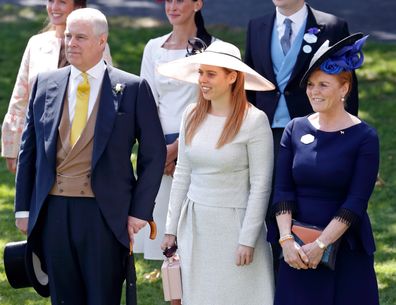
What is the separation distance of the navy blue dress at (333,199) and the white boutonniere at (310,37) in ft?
3.14

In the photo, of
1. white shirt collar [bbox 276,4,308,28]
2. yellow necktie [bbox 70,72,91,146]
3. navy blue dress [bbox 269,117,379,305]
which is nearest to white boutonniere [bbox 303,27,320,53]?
white shirt collar [bbox 276,4,308,28]

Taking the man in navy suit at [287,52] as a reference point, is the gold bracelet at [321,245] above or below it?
below

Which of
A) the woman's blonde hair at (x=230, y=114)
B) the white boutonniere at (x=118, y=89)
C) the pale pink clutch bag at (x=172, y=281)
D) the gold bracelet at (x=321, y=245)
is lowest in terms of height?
the pale pink clutch bag at (x=172, y=281)

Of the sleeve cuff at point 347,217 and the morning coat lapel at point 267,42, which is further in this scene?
the morning coat lapel at point 267,42

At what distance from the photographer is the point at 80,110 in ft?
21.2

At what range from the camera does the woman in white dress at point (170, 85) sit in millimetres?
7543

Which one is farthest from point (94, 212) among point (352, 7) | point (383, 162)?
point (352, 7)

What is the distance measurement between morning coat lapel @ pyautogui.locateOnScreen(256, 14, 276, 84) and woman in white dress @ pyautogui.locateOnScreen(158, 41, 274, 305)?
567 mm

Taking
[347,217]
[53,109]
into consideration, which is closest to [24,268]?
[53,109]

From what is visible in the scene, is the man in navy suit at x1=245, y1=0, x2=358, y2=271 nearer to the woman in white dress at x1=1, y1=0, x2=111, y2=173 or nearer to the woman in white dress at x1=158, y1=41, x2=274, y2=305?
the woman in white dress at x1=158, y1=41, x2=274, y2=305

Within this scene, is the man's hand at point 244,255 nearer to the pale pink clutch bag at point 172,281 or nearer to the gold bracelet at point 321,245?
the pale pink clutch bag at point 172,281

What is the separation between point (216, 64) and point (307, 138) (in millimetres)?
700

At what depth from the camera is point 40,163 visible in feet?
21.1

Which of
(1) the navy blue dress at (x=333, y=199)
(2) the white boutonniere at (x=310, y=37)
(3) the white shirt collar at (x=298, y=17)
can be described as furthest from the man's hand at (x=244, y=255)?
(3) the white shirt collar at (x=298, y=17)
